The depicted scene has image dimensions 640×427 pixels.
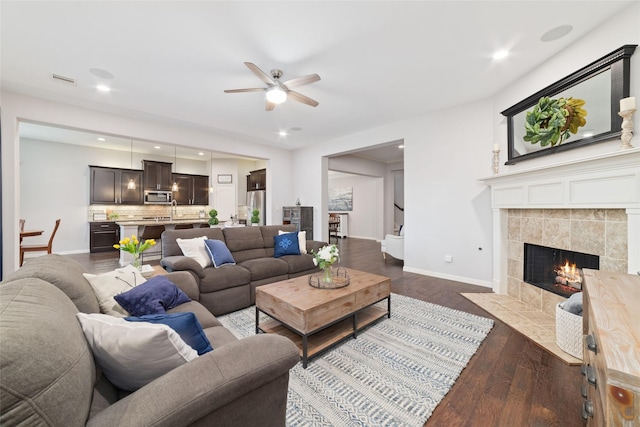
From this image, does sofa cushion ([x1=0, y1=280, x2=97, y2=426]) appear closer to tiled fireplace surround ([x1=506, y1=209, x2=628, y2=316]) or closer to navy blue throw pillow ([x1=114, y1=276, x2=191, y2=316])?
navy blue throw pillow ([x1=114, y1=276, x2=191, y2=316])

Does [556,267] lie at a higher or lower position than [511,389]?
higher

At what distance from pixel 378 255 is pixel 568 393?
4.74 metres

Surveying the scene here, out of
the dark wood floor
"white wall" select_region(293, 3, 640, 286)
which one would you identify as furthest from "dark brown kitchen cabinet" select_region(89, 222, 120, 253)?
the dark wood floor

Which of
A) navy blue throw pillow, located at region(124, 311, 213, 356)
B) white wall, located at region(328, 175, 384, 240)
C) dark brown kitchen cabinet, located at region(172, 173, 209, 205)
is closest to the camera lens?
navy blue throw pillow, located at region(124, 311, 213, 356)

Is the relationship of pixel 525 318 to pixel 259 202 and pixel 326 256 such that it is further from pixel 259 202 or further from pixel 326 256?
pixel 259 202

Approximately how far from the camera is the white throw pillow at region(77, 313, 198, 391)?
86 cm

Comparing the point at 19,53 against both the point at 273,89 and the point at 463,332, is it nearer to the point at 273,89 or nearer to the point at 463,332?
the point at 273,89

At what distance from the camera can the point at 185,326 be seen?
3.67ft

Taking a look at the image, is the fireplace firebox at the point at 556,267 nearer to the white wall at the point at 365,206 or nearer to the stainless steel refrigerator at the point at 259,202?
the stainless steel refrigerator at the point at 259,202

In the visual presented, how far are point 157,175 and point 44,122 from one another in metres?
3.96

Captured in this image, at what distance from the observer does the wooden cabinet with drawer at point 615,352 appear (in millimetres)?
557

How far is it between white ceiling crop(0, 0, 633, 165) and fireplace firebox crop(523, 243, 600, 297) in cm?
223

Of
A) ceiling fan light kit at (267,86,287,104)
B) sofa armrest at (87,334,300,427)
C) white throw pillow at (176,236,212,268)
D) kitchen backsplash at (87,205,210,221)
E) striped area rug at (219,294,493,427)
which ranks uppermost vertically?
ceiling fan light kit at (267,86,287,104)

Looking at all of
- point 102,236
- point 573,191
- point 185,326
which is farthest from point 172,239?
point 102,236
